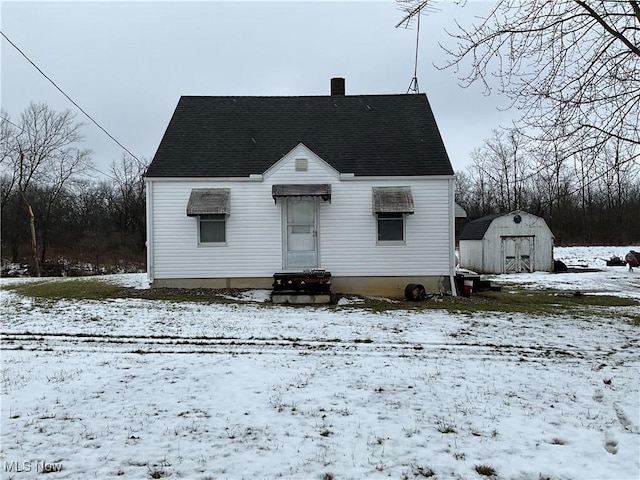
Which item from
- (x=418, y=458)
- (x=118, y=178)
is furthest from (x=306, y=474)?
(x=118, y=178)

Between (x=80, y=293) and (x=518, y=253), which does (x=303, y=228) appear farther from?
(x=518, y=253)

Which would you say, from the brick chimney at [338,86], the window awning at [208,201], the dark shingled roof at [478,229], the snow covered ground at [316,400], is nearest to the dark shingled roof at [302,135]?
the window awning at [208,201]

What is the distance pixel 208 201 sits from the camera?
555 inches

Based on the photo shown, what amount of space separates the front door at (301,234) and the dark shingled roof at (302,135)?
5.35 feet

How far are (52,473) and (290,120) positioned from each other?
48.4ft

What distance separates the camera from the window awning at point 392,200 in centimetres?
1387

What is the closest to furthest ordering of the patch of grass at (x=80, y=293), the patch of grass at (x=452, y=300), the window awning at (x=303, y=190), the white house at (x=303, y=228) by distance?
the patch of grass at (x=452, y=300) < the patch of grass at (x=80, y=293) < the window awning at (x=303, y=190) < the white house at (x=303, y=228)

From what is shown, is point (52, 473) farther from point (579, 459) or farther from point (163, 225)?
point (163, 225)

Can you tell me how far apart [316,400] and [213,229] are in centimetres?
1038

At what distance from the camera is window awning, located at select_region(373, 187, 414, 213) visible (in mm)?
13867

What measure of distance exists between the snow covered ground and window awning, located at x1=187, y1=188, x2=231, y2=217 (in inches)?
203

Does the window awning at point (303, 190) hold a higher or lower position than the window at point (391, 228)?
higher

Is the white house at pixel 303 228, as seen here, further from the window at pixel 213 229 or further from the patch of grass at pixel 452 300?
the patch of grass at pixel 452 300

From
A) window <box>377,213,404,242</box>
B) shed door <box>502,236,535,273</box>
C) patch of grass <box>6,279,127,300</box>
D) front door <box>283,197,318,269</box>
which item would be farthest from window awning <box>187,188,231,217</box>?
shed door <box>502,236,535,273</box>
